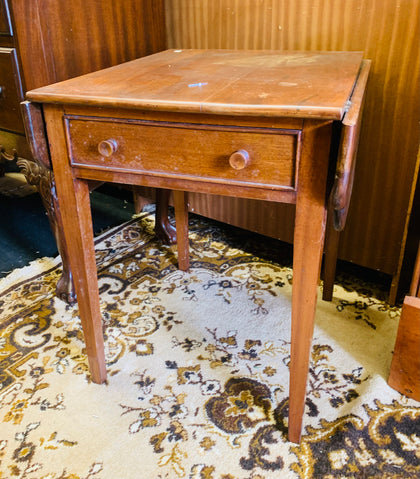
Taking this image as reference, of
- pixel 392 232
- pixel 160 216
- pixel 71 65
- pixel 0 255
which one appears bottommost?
pixel 0 255

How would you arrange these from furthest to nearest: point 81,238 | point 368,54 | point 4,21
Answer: point 368,54 → point 4,21 → point 81,238

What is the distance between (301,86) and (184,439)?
73cm

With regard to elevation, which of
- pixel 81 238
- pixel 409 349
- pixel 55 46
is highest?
pixel 55 46

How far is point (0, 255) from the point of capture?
1696 millimetres

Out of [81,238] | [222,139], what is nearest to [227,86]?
[222,139]

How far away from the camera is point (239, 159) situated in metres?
0.74

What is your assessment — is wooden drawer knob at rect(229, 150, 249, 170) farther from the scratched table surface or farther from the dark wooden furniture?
the dark wooden furniture

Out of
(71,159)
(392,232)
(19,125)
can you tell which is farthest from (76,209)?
(392,232)

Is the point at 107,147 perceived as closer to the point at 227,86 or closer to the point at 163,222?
the point at 227,86

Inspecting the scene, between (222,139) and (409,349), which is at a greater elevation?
(222,139)

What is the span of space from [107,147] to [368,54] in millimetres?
769

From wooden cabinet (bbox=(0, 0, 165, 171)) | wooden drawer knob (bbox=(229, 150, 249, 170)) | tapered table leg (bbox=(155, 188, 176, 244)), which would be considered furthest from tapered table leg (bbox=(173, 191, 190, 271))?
wooden drawer knob (bbox=(229, 150, 249, 170))

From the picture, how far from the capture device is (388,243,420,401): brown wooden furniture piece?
3.30 ft

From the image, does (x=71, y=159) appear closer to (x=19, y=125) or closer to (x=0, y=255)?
(x=19, y=125)
